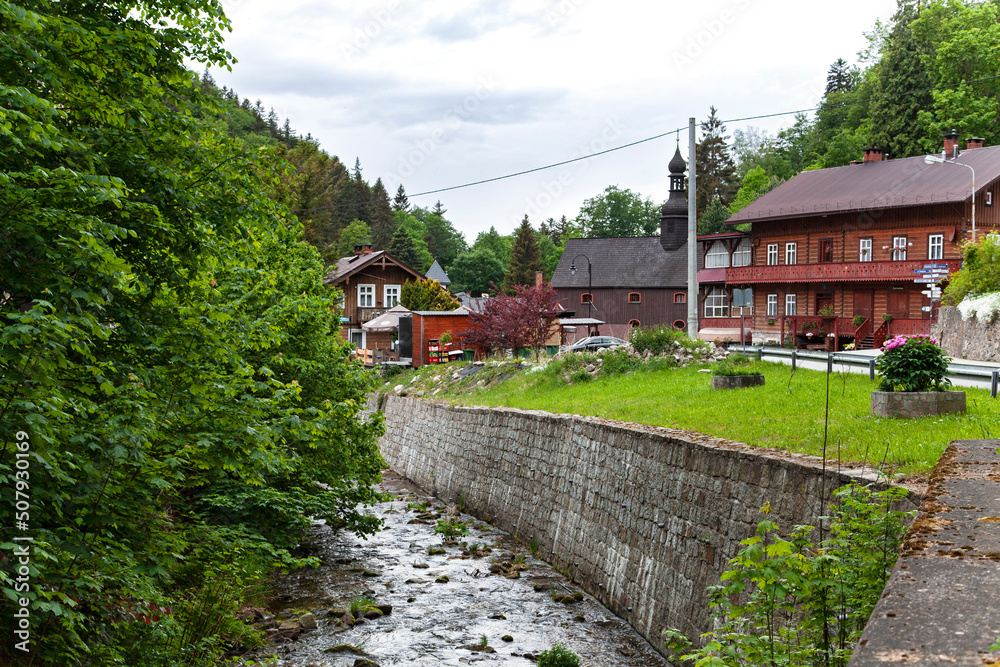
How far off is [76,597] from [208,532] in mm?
3078

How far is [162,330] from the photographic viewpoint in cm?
717

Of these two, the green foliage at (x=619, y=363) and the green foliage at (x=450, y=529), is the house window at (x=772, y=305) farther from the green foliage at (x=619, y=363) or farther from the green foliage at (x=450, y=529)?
the green foliage at (x=450, y=529)

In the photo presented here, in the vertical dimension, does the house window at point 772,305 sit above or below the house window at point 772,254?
below

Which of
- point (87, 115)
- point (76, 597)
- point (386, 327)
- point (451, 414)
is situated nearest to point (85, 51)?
point (87, 115)

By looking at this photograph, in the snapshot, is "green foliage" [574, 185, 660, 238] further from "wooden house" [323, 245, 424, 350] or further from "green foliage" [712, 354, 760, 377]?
"green foliage" [712, 354, 760, 377]

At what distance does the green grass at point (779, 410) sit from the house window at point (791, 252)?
1012 inches

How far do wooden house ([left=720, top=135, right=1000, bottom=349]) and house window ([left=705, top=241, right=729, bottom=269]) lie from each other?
294 centimetres

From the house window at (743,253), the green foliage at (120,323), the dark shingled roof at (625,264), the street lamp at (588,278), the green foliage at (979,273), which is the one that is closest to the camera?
the green foliage at (120,323)

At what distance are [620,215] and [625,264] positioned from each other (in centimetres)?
3927

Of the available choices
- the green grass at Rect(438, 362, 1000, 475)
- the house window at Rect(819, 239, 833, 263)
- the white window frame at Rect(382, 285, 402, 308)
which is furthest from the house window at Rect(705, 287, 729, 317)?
the green grass at Rect(438, 362, 1000, 475)

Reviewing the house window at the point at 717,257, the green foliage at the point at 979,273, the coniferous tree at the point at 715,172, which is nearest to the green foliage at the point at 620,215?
the coniferous tree at the point at 715,172

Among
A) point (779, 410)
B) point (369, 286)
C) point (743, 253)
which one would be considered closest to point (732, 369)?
point (779, 410)

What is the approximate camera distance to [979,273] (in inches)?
902

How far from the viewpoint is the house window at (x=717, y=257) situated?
2031 inches
